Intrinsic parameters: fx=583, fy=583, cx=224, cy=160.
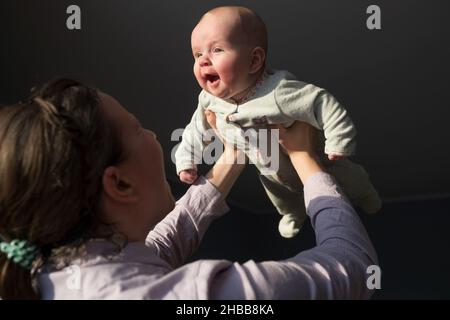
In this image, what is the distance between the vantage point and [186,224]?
0.71 m

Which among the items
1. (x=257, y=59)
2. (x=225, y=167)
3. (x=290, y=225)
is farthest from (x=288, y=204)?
(x=257, y=59)

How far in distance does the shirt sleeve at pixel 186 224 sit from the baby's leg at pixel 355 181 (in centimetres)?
17

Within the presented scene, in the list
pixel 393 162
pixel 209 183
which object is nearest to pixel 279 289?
pixel 209 183

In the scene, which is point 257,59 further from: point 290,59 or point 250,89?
point 290,59

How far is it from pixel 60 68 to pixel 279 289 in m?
1.03

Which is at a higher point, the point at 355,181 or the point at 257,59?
the point at 257,59

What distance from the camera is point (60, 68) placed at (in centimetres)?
134

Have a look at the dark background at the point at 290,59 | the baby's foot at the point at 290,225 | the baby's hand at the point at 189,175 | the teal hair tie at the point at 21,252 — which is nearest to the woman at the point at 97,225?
the teal hair tie at the point at 21,252

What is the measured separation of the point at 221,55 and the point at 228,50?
0.4 inches

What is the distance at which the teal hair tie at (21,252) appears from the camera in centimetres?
47

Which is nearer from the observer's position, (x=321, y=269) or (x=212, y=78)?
(x=321, y=269)

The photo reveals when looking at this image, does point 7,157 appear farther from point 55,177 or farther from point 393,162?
point 393,162

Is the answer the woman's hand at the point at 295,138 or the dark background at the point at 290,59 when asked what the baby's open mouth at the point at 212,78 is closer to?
the woman's hand at the point at 295,138

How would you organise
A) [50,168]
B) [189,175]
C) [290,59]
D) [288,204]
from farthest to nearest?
[290,59], [288,204], [189,175], [50,168]
